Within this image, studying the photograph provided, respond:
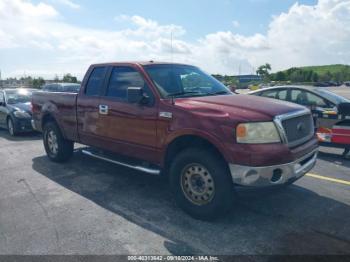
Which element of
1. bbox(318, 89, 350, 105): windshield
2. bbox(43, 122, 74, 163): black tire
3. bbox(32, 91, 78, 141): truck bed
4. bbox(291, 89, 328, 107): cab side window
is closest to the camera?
bbox(32, 91, 78, 141): truck bed

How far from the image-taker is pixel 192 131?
3783 mm

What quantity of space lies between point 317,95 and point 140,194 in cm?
551

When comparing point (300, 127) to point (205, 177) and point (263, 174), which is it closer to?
point (263, 174)

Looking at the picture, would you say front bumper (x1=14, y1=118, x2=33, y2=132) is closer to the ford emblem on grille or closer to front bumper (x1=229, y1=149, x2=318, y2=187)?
front bumper (x1=229, y1=149, x2=318, y2=187)

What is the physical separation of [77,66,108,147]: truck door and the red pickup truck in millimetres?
17

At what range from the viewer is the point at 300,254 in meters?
3.13

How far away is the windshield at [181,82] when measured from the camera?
447 cm

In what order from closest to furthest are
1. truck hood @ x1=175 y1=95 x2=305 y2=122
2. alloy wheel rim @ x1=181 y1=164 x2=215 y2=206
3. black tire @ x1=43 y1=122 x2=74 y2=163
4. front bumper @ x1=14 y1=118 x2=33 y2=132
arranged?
truck hood @ x1=175 y1=95 x2=305 y2=122, alloy wheel rim @ x1=181 y1=164 x2=215 y2=206, black tire @ x1=43 y1=122 x2=74 y2=163, front bumper @ x1=14 y1=118 x2=33 y2=132

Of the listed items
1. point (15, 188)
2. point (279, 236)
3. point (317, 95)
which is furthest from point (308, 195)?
point (15, 188)

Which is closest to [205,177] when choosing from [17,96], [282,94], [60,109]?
[60,109]

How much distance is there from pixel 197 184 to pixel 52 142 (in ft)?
13.0

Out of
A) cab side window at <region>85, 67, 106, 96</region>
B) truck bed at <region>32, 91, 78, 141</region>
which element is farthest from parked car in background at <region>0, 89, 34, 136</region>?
cab side window at <region>85, 67, 106, 96</region>

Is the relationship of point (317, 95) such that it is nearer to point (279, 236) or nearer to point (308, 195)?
point (308, 195)

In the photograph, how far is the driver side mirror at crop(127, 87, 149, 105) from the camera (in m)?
4.18
